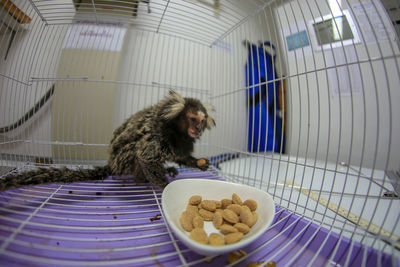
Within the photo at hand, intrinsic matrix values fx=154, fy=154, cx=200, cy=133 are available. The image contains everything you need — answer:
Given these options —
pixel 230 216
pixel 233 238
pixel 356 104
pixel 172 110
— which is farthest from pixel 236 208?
pixel 356 104

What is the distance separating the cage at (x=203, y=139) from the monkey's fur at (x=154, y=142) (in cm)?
9

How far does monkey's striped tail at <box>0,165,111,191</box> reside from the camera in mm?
665

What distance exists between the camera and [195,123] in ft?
3.61

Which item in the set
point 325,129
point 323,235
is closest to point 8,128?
point 323,235

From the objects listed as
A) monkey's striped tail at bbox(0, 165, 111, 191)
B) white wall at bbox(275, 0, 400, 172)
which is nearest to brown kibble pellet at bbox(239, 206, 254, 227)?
white wall at bbox(275, 0, 400, 172)

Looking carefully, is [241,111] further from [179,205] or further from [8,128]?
[8,128]

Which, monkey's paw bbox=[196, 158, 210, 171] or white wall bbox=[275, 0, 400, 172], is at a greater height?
white wall bbox=[275, 0, 400, 172]

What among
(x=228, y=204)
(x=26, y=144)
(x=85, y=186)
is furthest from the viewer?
(x=26, y=144)

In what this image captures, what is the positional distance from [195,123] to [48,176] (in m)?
0.86

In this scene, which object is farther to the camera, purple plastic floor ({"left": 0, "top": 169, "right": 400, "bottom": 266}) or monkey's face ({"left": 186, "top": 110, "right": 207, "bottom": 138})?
monkey's face ({"left": 186, "top": 110, "right": 207, "bottom": 138})

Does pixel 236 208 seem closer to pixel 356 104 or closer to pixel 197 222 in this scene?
pixel 197 222

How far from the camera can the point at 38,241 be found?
56 centimetres

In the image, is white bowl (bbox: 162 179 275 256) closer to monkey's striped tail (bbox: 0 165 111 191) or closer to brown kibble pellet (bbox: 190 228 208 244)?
brown kibble pellet (bbox: 190 228 208 244)

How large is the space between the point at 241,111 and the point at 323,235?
1.37 m
